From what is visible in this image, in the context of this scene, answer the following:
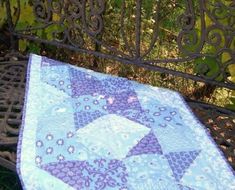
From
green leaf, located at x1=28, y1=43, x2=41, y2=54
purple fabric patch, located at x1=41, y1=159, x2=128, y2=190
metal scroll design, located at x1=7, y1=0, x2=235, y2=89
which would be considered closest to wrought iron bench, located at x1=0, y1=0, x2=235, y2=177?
metal scroll design, located at x1=7, y1=0, x2=235, y2=89

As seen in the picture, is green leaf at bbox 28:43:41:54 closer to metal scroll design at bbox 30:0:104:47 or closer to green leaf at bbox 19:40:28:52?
green leaf at bbox 19:40:28:52

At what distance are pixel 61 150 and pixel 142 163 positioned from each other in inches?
13.6

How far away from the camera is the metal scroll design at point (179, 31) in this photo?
206cm

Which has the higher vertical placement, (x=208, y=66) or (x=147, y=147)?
(x=208, y=66)

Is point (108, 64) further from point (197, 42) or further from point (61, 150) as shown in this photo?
point (61, 150)

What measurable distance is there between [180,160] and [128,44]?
742 mm

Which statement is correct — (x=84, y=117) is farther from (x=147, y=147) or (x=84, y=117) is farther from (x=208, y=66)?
(x=208, y=66)

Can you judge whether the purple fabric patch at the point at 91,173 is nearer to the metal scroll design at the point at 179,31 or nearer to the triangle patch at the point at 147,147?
the triangle patch at the point at 147,147

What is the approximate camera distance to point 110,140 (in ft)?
6.31

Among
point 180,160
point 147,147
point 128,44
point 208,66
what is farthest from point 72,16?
point 180,160

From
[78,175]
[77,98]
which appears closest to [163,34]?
[77,98]

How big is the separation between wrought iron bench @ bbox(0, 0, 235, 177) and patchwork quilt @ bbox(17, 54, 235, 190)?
0.09m

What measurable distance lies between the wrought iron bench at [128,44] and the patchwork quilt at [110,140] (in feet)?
0.29

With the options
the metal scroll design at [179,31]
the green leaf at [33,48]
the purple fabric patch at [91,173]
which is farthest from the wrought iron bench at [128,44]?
the purple fabric patch at [91,173]
